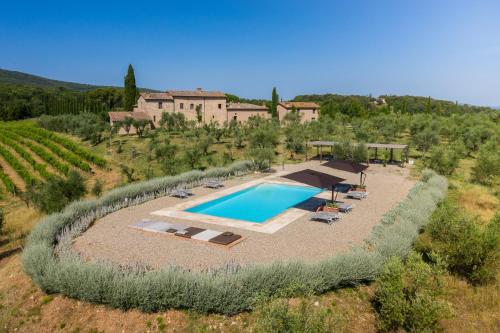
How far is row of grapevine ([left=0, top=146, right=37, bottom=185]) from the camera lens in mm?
28272

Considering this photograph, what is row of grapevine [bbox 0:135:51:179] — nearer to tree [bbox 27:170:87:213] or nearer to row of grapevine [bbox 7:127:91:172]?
row of grapevine [bbox 7:127:91:172]

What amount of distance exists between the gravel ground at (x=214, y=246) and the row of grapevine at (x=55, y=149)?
18.4 meters

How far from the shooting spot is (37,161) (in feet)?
117

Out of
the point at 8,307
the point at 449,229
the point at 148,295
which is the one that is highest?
the point at 449,229

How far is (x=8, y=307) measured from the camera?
8.96m

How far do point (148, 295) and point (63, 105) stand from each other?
283ft

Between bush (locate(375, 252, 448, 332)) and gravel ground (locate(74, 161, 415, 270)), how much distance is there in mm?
2734

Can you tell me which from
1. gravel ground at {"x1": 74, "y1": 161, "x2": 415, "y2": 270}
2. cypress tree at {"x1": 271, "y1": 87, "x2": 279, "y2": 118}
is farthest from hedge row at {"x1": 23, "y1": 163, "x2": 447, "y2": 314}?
cypress tree at {"x1": 271, "y1": 87, "x2": 279, "y2": 118}

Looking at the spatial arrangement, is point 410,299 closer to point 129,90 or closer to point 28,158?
point 28,158

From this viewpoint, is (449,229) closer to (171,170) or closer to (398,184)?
(398,184)

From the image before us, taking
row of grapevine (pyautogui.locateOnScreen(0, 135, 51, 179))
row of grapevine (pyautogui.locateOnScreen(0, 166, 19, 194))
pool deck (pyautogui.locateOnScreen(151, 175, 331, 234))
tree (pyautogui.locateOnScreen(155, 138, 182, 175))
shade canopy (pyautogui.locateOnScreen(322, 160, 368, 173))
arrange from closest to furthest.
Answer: pool deck (pyautogui.locateOnScreen(151, 175, 331, 234))
shade canopy (pyautogui.locateOnScreen(322, 160, 368, 173))
tree (pyautogui.locateOnScreen(155, 138, 182, 175))
row of grapevine (pyautogui.locateOnScreen(0, 166, 19, 194))
row of grapevine (pyautogui.locateOnScreen(0, 135, 51, 179))

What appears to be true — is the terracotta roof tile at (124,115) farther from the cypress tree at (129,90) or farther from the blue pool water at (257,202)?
the blue pool water at (257,202)

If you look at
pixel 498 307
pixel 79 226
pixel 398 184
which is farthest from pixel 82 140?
pixel 498 307

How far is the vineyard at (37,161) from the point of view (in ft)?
94.6
